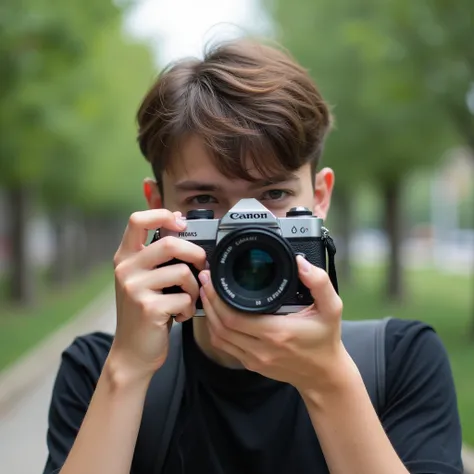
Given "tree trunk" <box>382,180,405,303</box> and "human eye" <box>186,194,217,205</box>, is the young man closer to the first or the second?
"human eye" <box>186,194,217,205</box>

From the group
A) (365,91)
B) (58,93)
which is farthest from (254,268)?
(58,93)

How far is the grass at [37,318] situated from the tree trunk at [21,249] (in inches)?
18.3

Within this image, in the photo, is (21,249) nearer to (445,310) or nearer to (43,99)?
(43,99)

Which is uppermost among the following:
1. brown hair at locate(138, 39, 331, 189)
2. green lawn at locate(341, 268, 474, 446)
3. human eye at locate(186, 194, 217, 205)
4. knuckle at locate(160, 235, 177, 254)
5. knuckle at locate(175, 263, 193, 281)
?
brown hair at locate(138, 39, 331, 189)

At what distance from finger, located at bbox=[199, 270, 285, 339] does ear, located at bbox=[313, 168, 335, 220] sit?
23.6 inches

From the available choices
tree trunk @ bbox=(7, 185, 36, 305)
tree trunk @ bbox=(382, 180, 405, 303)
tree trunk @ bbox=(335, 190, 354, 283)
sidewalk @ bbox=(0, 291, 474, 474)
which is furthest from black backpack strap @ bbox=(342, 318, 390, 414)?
tree trunk @ bbox=(335, 190, 354, 283)

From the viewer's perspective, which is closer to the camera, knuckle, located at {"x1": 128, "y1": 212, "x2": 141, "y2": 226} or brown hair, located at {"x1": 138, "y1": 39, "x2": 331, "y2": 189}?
knuckle, located at {"x1": 128, "y1": 212, "x2": 141, "y2": 226}

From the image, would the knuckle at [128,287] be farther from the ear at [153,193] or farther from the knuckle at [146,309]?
the ear at [153,193]

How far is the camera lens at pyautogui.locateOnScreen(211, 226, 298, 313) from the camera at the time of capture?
1.66 m

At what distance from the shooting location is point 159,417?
190 centimetres

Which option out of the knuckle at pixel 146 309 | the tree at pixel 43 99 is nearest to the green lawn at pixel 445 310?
the knuckle at pixel 146 309

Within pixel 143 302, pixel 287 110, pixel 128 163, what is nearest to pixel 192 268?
pixel 143 302

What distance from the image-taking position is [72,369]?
1.97 meters

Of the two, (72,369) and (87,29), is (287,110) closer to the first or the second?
(72,369)
